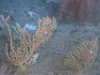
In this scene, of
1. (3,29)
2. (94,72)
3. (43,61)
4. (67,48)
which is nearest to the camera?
(94,72)

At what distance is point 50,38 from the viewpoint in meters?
5.03

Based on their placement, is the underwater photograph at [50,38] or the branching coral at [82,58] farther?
the underwater photograph at [50,38]

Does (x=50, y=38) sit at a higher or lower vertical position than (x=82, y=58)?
higher

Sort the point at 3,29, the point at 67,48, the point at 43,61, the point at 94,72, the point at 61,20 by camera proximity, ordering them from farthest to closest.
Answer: the point at 61,20 → the point at 3,29 → the point at 67,48 → the point at 43,61 → the point at 94,72

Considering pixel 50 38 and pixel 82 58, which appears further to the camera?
pixel 50 38

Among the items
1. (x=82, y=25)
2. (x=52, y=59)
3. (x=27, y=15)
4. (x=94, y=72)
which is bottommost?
(x=94, y=72)

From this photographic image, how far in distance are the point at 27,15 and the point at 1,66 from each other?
218cm

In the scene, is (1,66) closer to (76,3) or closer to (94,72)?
(94,72)

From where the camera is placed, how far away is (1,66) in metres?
4.22

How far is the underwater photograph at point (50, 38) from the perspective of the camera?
4035 millimetres

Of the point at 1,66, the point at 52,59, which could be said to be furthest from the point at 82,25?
Answer: the point at 1,66

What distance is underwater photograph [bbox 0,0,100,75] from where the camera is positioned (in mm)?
4035

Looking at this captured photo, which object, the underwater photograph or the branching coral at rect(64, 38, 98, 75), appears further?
the underwater photograph

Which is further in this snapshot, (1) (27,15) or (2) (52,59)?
(1) (27,15)
